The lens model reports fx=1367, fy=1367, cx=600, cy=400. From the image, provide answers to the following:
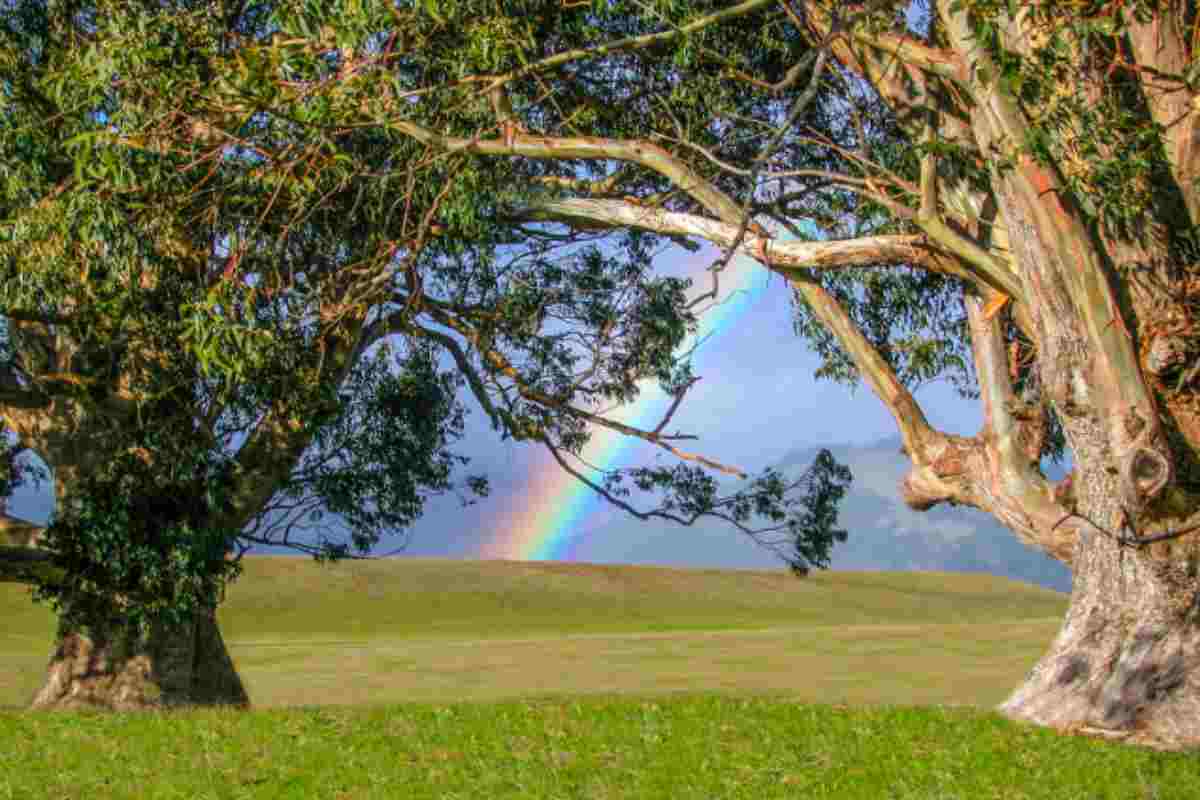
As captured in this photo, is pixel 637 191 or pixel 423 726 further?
pixel 637 191

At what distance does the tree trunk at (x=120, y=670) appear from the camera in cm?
1731

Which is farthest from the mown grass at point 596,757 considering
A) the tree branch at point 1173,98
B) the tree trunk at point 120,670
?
the tree branch at point 1173,98

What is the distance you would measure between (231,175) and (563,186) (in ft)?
14.4

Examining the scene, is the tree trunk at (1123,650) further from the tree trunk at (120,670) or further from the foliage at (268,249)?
the tree trunk at (120,670)

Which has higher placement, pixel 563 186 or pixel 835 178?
pixel 563 186

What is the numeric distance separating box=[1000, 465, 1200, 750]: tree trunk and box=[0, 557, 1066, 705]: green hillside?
5.60 meters

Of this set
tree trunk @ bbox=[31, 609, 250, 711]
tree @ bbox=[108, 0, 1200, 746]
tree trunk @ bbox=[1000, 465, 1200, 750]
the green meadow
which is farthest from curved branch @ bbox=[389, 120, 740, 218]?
tree trunk @ bbox=[31, 609, 250, 711]

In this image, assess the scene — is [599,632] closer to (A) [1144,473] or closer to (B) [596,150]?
(B) [596,150]

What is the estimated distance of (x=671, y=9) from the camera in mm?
13992

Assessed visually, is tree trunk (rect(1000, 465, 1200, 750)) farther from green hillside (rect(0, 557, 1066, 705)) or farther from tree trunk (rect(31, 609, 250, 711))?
tree trunk (rect(31, 609, 250, 711))

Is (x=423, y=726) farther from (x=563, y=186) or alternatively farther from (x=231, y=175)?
(x=563, y=186)

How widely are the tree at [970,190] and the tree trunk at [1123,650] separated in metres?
0.02

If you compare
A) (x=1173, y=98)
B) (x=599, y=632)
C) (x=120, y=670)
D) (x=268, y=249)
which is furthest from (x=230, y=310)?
(x=599, y=632)

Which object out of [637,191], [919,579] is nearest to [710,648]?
[637,191]
